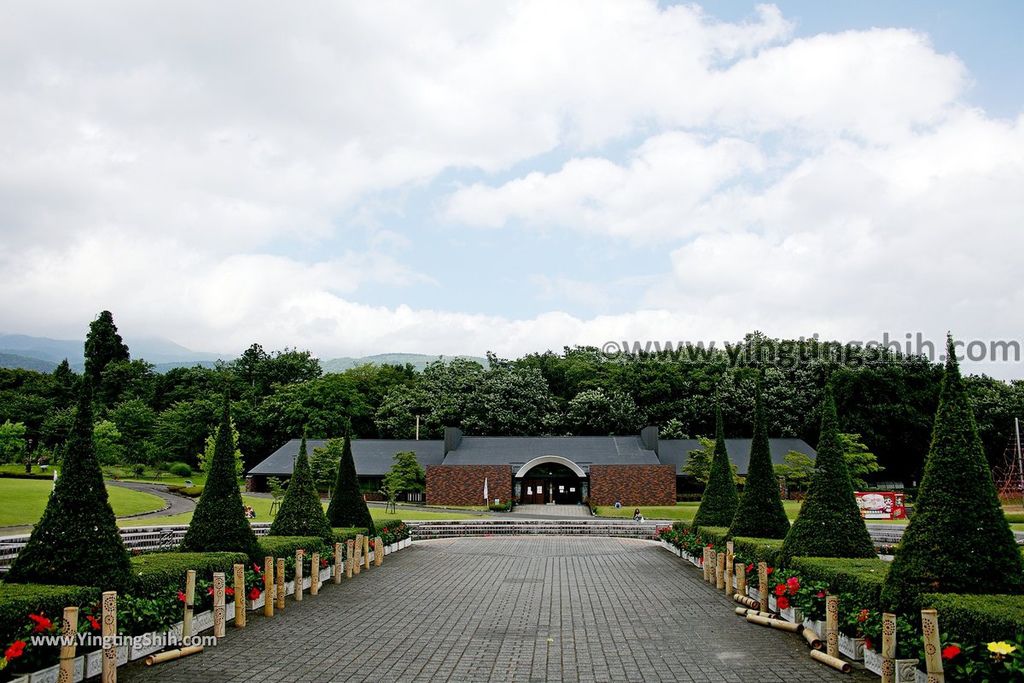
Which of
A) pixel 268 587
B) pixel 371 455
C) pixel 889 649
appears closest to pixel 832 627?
pixel 889 649

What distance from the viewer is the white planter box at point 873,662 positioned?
972 centimetres

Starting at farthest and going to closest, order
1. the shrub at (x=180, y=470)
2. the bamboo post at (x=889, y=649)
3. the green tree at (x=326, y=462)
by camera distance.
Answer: the shrub at (x=180, y=470)
the green tree at (x=326, y=462)
the bamboo post at (x=889, y=649)

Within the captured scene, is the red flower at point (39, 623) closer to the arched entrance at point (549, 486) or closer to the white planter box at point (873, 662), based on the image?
the white planter box at point (873, 662)

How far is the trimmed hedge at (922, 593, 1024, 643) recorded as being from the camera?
25.3 ft

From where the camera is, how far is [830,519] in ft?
48.5

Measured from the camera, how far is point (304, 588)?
677 inches

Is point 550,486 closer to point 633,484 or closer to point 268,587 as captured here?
point 633,484

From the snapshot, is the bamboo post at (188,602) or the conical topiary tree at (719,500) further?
the conical topiary tree at (719,500)

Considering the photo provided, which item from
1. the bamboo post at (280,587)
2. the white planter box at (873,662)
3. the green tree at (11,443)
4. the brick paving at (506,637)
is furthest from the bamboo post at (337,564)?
the green tree at (11,443)

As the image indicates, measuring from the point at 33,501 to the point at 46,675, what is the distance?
31616 mm

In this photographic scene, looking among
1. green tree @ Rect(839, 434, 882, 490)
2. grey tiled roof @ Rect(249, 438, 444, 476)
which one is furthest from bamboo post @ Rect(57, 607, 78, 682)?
grey tiled roof @ Rect(249, 438, 444, 476)

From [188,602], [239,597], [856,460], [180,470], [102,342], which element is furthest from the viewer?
[102,342]

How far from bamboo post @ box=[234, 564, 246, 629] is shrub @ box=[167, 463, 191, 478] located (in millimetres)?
57615

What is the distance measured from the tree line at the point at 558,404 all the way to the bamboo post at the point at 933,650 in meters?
55.5
